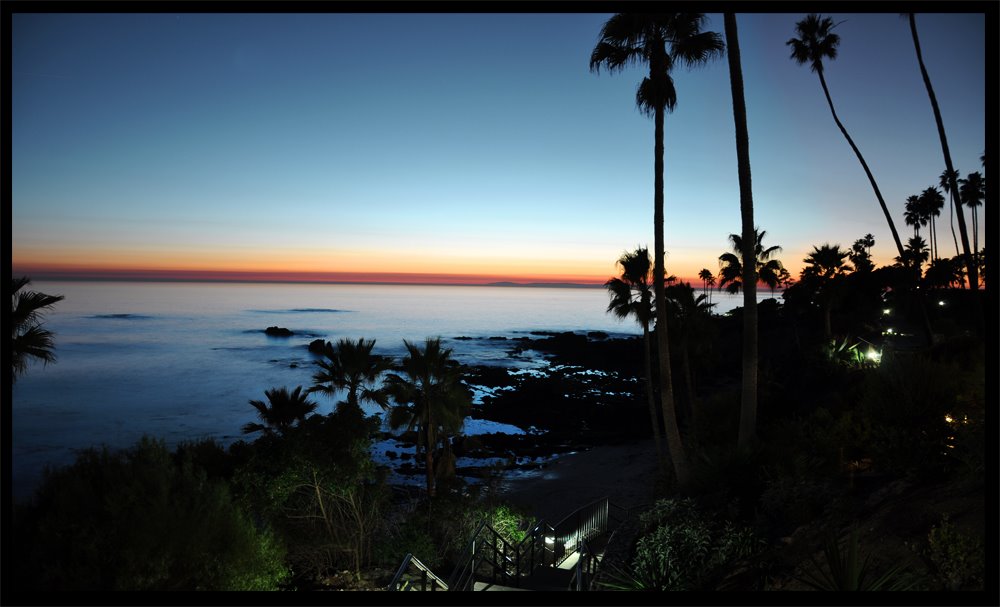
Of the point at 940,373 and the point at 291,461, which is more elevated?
the point at 940,373

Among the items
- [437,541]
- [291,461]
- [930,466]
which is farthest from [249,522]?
[930,466]

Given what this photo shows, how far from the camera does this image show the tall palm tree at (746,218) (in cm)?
910

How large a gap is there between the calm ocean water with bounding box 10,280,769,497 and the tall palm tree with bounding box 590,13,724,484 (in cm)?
965

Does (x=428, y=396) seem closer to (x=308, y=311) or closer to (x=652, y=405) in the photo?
(x=652, y=405)

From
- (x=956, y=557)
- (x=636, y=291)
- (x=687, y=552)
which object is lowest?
(x=687, y=552)

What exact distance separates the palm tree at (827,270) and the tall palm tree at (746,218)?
20132 millimetres

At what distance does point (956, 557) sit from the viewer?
177 inches

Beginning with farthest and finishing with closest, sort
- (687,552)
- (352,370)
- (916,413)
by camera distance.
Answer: (352,370) → (916,413) → (687,552)

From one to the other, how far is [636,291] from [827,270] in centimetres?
1638

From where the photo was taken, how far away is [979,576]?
4.21 m

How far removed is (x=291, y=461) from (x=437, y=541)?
3.64 meters

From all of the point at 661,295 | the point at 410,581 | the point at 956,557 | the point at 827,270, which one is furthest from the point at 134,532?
the point at 827,270

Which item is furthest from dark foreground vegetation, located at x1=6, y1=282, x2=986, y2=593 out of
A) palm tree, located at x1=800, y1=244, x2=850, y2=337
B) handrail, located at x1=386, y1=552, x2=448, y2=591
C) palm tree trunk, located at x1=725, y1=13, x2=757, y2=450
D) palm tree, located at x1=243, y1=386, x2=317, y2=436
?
palm tree, located at x1=800, y1=244, x2=850, y2=337

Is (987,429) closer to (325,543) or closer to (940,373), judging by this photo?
(940,373)
